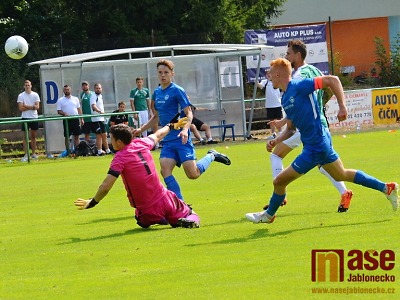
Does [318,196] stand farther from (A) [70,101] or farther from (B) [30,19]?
(B) [30,19]

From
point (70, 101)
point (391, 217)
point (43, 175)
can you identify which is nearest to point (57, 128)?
point (70, 101)

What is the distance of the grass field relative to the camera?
320 inches

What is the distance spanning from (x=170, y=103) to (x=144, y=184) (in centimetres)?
194

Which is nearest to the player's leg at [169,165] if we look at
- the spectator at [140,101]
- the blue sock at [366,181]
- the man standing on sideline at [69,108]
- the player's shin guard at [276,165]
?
the player's shin guard at [276,165]

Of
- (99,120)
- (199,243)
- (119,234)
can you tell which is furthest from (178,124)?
(99,120)

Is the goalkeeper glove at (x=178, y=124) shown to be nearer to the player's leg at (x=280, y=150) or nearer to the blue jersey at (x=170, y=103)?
the blue jersey at (x=170, y=103)

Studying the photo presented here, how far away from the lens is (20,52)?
2861cm

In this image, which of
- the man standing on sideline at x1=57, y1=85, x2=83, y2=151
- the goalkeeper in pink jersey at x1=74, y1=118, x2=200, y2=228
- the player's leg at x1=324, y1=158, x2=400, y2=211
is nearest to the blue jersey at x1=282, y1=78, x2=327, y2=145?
the player's leg at x1=324, y1=158, x2=400, y2=211

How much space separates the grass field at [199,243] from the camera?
8.12m

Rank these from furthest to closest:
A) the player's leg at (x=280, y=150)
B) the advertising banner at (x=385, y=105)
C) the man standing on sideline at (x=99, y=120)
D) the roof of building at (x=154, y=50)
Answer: the advertising banner at (x=385, y=105), the roof of building at (x=154, y=50), the man standing on sideline at (x=99, y=120), the player's leg at (x=280, y=150)

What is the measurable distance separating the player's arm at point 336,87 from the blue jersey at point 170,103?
2.70m

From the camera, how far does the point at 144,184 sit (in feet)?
38.3

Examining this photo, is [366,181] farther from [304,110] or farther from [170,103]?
[170,103]

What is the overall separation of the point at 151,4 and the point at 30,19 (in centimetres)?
554
